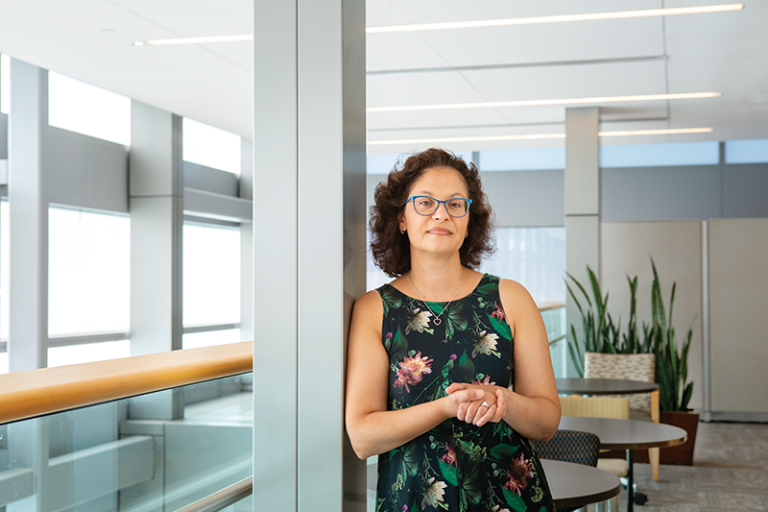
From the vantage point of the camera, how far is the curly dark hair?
5.43ft

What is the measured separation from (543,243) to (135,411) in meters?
10.4

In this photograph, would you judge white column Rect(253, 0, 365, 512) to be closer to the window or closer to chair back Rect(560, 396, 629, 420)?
chair back Rect(560, 396, 629, 420)

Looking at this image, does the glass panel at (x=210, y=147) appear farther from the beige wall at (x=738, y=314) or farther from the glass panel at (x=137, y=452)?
the glass panel at (x=137, y=452)

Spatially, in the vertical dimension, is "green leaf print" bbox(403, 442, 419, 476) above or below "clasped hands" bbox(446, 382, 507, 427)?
below

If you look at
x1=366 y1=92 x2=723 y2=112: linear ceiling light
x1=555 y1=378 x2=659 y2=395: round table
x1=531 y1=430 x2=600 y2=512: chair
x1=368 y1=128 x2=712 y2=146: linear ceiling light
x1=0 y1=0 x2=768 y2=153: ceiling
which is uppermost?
x1=0 y1=0 x2=768 y2=153: ceiling

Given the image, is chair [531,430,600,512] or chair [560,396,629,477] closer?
chair [531,430,600,512]

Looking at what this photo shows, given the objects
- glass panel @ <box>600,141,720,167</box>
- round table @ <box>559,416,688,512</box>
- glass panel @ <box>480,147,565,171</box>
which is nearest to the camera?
round table @ <box>559,416,688,512</box>

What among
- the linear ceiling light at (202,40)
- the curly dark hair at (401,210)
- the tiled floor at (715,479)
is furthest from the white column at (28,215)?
the curly dark hair at (401,210)

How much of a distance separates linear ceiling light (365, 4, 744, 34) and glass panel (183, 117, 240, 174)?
4.63 meters

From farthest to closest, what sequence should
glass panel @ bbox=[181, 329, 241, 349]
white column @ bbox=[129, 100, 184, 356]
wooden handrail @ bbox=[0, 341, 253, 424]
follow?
glass panel @ bbox=[181, 329, 241, 349]
white column @ bbox=[129, 100, 184, 356]
wooden handrail @ bbox=[0, 341, 253, 424]

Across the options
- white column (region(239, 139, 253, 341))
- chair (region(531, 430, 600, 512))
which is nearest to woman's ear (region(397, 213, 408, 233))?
chair (region(531, 430, 600, 512))

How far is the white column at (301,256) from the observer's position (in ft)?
4.83

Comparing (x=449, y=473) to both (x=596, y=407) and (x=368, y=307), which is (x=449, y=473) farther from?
(x=596, y=407)

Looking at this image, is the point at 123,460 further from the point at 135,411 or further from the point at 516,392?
the point at 516,392
